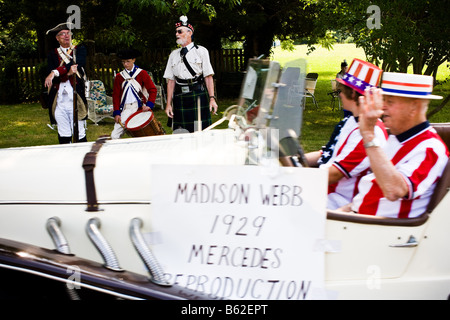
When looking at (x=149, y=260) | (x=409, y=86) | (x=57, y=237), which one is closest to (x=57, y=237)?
(x=57, y=237)

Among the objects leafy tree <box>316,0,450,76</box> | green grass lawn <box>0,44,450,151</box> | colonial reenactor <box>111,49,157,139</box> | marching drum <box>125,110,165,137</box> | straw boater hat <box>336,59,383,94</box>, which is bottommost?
green grass lawn <box>0,44,450,151</box>

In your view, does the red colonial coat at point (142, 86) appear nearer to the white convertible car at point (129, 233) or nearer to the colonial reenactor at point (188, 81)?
the colonial reenactor at point (188, 81)

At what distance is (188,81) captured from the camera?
649cm

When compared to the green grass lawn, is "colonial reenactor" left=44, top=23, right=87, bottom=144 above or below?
above

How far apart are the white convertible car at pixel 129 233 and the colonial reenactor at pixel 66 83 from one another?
3730 millimetres

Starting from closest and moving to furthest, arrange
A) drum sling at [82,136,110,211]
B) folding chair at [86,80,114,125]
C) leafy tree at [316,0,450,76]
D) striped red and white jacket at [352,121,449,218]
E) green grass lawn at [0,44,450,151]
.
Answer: striped red and white jacket at [352,121,449,218] → drum sling at [82,136,110,211] → leafy tree at [316,0,450,76] → green grass lawn at [0,44,450,151] → folding chair at [86,80,114,125]

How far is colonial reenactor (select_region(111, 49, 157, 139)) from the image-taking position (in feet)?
22.7

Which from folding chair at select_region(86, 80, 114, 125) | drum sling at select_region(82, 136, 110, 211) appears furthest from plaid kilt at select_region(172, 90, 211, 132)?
folding chair at select_region(86, 80, 114, 125)

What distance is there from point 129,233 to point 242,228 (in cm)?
57

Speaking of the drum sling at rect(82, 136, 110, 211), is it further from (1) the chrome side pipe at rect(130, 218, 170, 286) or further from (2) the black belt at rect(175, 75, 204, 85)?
(2) the black belt at rect(175, 75, 204, 85)

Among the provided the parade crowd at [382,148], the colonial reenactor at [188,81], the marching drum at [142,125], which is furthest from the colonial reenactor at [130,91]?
the parade crowd at [382,148]

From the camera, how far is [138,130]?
18.9 feet

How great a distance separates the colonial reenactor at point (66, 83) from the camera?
6.54m

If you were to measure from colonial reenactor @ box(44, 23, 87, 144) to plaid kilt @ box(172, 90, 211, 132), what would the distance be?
1253 millimetres
